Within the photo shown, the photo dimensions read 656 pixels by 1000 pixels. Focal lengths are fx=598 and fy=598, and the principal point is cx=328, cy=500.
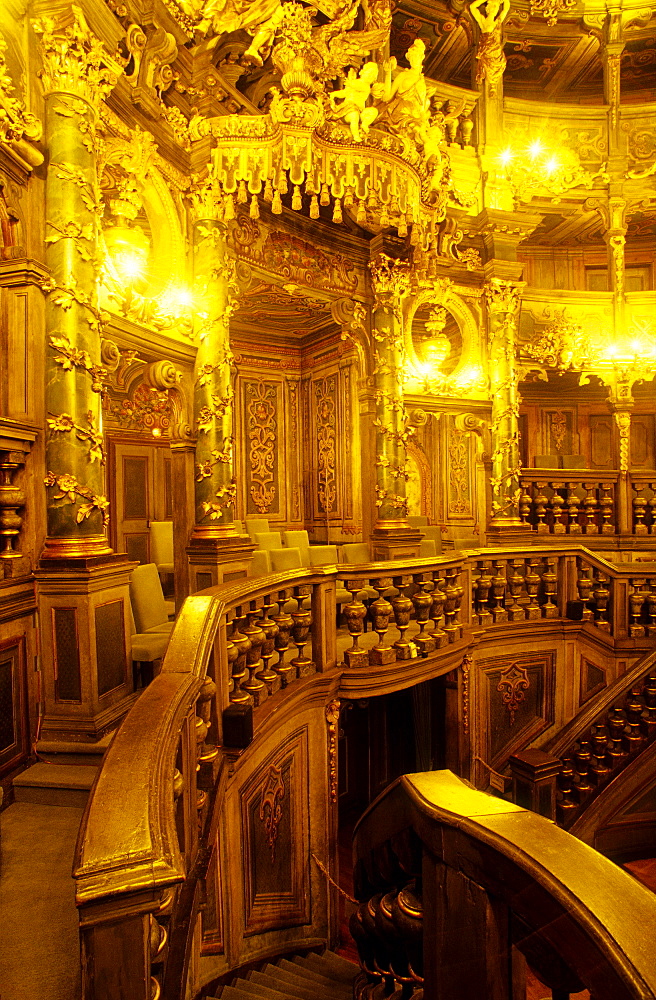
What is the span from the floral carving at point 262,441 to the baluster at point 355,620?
5.65 meters

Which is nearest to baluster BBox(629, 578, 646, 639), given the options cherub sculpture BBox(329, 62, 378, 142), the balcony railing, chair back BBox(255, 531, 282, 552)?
the balcony railing

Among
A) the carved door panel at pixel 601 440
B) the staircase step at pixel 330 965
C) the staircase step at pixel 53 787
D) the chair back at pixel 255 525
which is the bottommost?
the staircase step at pixel 330 965

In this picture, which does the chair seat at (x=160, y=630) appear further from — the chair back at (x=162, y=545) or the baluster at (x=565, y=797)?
the baluster at (x=565, y=797)

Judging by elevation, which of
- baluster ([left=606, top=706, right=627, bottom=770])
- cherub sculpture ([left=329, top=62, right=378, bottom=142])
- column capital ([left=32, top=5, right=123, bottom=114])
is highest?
cherub sculpture ([left=329, top=62, right=378, bottom=142])

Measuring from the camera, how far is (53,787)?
10.2ft

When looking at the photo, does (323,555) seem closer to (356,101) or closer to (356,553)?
(356,553)

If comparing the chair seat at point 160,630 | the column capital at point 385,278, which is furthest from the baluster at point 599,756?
the column capital at point 385,278

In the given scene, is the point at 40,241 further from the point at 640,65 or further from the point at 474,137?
the point at 640,65

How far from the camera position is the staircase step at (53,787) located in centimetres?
304

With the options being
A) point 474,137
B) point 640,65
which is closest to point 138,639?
point 474,137

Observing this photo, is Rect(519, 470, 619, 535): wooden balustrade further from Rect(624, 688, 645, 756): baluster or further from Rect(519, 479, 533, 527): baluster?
Rect(624, 688, 645, 756): baluster

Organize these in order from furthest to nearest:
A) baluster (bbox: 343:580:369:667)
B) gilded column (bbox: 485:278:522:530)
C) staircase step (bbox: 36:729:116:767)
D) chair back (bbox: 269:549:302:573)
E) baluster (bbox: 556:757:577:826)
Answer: gilded column (bbox: 485:278:522:530)
chair back (bbox: 269:549:302:573)
baluster (bbox: 556:757:577:826)
baluster (bbox: 343:580:369:667)
staircase step (bbox: 36:729:116:767)

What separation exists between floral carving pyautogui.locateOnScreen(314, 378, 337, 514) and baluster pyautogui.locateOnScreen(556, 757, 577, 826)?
207 inches

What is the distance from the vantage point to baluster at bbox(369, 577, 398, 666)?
188 inches
